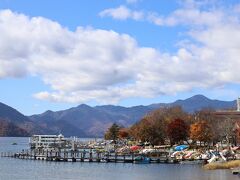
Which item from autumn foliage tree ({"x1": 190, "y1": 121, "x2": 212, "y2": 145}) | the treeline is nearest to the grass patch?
autumn foliage tree ({"x1": 190, "y1": 121, "x2": 212, "y2": 145})

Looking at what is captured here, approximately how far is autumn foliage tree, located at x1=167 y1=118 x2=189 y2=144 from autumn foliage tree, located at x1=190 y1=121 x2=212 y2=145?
5.25 metres

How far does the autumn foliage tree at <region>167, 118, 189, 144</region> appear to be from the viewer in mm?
143250

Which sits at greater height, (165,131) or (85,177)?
(165,131)

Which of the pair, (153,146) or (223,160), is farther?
(153,146)

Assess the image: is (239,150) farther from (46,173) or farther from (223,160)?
(46,173)

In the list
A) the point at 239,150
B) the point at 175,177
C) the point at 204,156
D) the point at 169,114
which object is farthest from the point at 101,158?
the point at 169,114

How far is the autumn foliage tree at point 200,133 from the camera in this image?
448ft

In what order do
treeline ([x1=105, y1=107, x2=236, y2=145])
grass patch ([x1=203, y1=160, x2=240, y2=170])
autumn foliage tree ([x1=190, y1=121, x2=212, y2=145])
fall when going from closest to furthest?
grass patch ([x1=203, y1=160, x2=240, y2=170]) < autumn foliage tree ([x1=190, y1=121, x2=212, y2=145]) < treeline ([x1=105, y1=107, x2=236, y2=145])

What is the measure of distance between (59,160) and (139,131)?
38.5 m

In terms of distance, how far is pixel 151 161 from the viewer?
116 m

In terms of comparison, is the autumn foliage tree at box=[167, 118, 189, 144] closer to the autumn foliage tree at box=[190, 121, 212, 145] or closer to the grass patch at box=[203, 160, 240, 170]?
the autumn foliage tree at box=[190, 121, 212, 145]

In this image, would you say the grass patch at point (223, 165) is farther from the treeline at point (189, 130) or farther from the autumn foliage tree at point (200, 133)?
the treeline at point (189, 130)

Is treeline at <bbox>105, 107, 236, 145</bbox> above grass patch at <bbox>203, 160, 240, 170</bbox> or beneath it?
above

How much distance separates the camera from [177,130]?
143500mm
